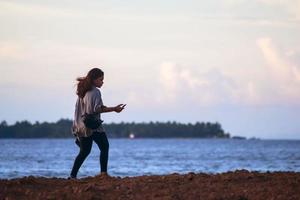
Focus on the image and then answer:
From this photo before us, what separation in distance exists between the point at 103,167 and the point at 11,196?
7.81ft

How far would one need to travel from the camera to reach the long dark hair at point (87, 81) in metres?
12.1

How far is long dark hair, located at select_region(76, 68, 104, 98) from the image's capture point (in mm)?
12117

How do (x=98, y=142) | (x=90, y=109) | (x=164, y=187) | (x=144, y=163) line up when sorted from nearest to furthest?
1. (x=164, y=187)
2. (x=90, y=109)
3. (x=98, y=142)
4. (x=144, y=163)

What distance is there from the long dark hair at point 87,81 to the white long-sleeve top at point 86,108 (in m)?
0.07

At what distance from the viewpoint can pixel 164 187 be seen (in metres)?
10.9

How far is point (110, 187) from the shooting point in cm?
1079

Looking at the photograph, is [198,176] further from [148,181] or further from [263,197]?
[263,197]

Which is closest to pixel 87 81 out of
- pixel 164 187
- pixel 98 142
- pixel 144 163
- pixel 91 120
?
pixel 91 120

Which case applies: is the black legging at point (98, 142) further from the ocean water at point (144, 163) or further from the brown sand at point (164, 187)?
the ocean water at point (144, 163)

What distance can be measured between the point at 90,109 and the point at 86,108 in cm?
10

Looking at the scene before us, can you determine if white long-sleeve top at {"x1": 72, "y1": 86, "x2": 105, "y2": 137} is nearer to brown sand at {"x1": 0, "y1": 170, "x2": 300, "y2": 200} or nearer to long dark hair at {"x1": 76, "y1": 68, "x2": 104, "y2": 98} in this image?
long dark hair at {"x1": 76, "y1": 68, "x2": 104, "y2": 98}

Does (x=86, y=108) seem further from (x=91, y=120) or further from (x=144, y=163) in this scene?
(x=144, y=163)

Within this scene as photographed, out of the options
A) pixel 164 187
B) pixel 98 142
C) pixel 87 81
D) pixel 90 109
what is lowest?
pixel 164 187

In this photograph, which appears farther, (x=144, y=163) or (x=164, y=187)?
(x=144, y=163)
